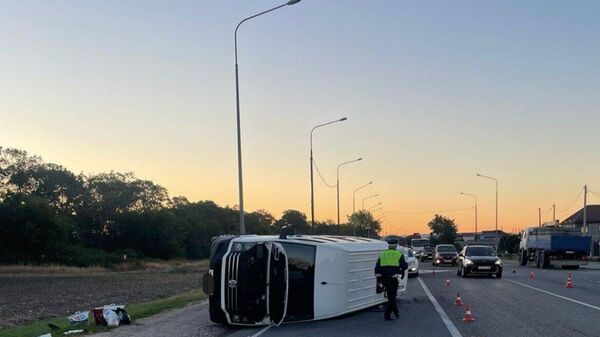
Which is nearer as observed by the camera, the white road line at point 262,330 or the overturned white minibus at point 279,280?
the white road line at point 262,330

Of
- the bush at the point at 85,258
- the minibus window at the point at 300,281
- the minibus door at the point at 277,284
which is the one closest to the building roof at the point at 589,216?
the bush at the point at 85,258

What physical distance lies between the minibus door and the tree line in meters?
73.6

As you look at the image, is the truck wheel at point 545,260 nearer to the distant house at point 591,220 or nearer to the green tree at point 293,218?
the distant house at point 591,220

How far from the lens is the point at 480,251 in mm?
32188

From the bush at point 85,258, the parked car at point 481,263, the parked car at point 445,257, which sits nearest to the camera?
the parked car at point 481,263

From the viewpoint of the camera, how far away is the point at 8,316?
21953 millimetres

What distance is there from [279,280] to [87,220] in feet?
321

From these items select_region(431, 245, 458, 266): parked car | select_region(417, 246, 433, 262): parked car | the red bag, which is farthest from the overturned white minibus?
select_region(417, 246, 433, 262): parked car

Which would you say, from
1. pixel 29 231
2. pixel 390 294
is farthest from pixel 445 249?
pixel 29 231

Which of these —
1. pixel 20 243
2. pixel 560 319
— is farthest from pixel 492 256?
pixel 20 243

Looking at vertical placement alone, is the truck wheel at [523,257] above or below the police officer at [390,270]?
below

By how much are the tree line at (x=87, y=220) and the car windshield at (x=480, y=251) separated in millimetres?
63247

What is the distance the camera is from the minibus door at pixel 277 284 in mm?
13773

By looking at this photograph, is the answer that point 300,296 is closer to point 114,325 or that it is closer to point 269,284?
point 269,284
